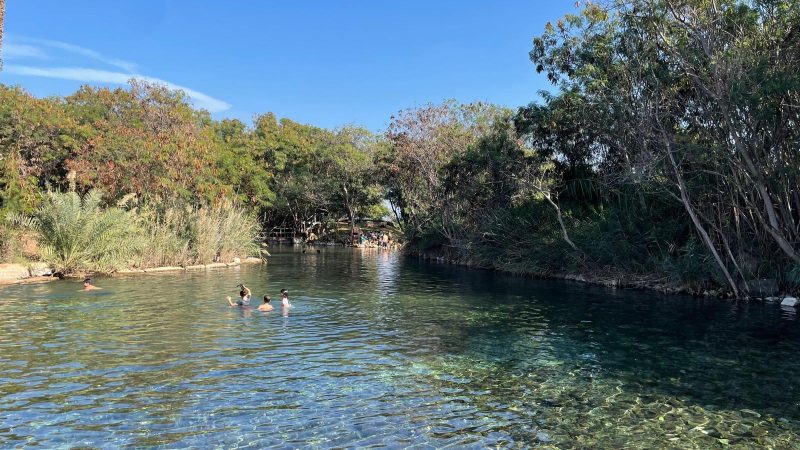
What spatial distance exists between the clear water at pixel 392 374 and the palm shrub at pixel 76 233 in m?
4.64

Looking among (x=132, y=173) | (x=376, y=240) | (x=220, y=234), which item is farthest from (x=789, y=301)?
(x=376, y=240)

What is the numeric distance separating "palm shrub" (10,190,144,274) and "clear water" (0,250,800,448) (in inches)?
183

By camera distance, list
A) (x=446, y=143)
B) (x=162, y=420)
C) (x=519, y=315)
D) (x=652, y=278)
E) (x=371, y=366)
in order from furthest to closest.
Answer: (x=446, y=143) < (x=652, y=278) < (x=519, y=315) < (x=371, y=366) < (x=162, y=420)

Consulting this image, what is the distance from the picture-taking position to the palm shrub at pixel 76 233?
2142 cm

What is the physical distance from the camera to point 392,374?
9.23 metres

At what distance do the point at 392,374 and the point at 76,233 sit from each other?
17597 mm

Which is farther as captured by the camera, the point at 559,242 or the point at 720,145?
the point at 559,242

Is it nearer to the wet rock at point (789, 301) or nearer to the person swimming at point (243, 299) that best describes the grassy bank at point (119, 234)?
the person swimming at point (243, 299)

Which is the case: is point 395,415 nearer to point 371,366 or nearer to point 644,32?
point 371,366

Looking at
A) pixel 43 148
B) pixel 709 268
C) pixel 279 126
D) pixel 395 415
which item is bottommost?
pixel 395 415

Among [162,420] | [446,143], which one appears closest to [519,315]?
[162,420]

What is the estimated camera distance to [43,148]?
32.8 meters

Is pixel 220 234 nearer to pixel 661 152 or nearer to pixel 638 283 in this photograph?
pixel 638 283

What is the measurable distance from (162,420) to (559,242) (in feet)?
72.8
